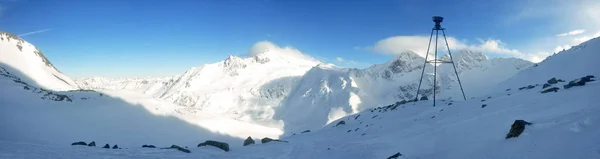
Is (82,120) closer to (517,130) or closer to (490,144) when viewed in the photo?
(490,144)

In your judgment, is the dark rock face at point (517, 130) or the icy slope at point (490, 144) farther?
the dark rock face at point (517, 130)

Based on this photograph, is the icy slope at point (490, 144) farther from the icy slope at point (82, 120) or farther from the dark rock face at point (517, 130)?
the icy slope at point (82, 120)

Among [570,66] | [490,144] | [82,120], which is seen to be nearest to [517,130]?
[490,144]

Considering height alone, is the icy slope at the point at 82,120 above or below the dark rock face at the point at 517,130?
above

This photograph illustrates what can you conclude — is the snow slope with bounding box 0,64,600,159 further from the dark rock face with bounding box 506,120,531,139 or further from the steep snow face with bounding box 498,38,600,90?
the steep snow face with bounding box 498,38,600,90

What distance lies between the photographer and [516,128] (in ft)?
47.6

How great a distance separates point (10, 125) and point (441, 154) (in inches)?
3367

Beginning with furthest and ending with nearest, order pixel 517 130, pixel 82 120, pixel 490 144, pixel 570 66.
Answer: pixel 82 120 < pixel 570 66 < pixel 490 144 < pixel 517 130

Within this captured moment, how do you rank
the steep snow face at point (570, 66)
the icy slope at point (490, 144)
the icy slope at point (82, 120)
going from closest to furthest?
1. the icy slope at point (490, 144)
2. the steep snow face at point (570, 66)
3. the icy slope at point (82, 120)

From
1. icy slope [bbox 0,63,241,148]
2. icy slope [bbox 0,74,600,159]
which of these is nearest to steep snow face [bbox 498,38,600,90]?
icy slope [bbox 0,74,600,159]

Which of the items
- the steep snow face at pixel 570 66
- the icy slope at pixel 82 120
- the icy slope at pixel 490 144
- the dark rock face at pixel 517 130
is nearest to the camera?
the icy slope at pixel 490 144

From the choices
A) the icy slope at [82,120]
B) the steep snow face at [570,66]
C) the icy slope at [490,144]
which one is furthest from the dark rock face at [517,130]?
the icy slope at [82,120]

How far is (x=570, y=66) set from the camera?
7450 cm

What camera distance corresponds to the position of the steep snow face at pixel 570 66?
6556cm
